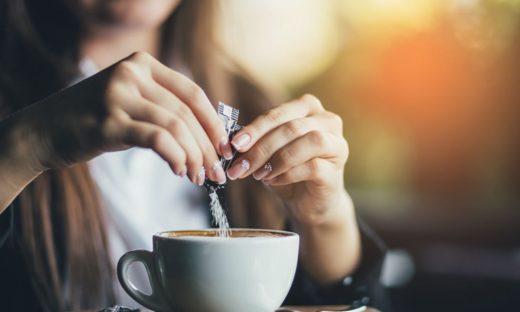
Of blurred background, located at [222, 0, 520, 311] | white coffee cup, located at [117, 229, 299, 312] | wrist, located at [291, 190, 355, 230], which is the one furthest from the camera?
blurred background, located at [222, 0, 520, 311]

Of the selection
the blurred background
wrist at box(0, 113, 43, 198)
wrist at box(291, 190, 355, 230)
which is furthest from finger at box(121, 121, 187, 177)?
the blurred background

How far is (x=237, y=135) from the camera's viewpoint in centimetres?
51

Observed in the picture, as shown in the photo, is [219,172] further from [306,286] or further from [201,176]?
[306,286]

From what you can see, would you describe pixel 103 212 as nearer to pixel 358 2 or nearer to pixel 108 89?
pixel 108 89

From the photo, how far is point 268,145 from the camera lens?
540mm

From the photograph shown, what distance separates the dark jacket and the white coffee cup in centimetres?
28

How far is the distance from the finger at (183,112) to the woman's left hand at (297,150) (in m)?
0.03

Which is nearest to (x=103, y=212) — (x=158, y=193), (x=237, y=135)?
(x=158, y=193)

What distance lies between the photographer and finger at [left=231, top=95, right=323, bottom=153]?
1.69ft

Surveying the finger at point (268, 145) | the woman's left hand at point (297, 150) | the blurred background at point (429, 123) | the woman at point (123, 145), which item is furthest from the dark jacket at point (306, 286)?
the blurred background at point (429, 123)

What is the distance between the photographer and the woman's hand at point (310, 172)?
21.2 inches

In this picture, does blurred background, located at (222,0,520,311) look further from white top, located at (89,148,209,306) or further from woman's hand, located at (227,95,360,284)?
woman's hand, located at (227,95,360,284)

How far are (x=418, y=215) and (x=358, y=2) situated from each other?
0.89 metres

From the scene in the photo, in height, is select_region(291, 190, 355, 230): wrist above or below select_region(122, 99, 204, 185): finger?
below
